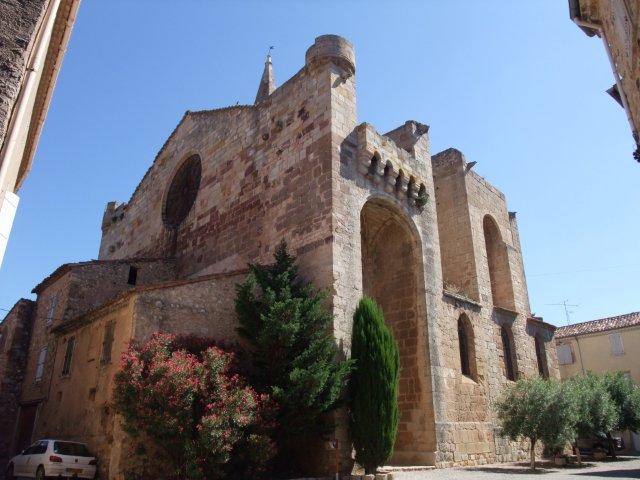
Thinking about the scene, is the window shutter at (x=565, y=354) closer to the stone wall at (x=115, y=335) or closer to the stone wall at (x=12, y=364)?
the stone wall at (x=115, y=335)

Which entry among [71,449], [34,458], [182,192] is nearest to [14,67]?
[71,449]

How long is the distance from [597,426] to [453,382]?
7265 mm

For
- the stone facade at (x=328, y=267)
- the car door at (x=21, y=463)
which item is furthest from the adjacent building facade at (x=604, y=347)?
the car door at (x=21, y=463)

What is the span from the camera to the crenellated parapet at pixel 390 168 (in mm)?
14023

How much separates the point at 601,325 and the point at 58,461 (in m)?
32.1

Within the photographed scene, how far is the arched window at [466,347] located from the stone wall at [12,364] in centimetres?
1473

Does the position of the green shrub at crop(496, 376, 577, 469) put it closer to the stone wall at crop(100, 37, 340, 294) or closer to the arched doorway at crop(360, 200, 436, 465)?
the arched doorway at crop(360, 200, 436, 465)

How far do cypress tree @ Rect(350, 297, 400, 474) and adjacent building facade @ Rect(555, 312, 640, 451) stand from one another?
950 inches

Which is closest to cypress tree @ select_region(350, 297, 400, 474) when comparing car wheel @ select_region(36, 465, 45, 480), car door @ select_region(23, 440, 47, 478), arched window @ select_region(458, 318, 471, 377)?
arched window @ select_region(458, 318, 471, 377)

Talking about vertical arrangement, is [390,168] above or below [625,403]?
above

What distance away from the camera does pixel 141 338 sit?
35.5 ft

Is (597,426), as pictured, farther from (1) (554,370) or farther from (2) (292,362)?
(2) (292,362)

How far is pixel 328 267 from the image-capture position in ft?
39.8

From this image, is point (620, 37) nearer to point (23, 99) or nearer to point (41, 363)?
point (23, 99)
